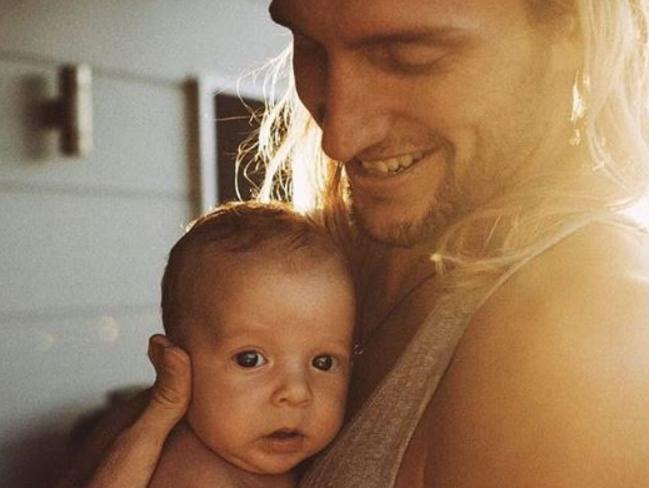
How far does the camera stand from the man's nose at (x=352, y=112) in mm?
1715

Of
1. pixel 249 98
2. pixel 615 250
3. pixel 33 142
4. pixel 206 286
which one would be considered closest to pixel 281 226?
pixel 206 286

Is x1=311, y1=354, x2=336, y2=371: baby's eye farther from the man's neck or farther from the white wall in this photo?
the white wall

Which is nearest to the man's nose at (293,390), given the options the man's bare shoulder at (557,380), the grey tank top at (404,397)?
the grey tank top at (404,397)

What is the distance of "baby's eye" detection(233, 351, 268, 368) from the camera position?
1633mm

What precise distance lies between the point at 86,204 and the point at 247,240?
A: 2.21 m

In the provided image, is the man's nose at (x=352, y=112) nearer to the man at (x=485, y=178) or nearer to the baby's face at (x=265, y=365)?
the man at (x=485, y=178)

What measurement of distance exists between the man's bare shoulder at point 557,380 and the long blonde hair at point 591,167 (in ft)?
0.35

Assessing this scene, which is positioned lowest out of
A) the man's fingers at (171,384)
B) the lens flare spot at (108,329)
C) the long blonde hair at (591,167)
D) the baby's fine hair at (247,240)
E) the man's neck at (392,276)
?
the lens flare spot at (108,329)

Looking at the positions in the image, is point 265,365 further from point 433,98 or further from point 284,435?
point 433,98

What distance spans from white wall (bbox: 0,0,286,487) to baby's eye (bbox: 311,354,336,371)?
2.12 meters

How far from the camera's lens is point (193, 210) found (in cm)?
417

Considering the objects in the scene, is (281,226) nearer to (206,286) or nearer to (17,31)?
(206,286)

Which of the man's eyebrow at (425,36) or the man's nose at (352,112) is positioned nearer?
the man's eyebrow at (425,36)

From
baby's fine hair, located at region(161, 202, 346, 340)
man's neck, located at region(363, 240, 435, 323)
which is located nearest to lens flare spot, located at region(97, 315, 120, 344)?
man's neck, located at region(363, 240, 435, 323)
